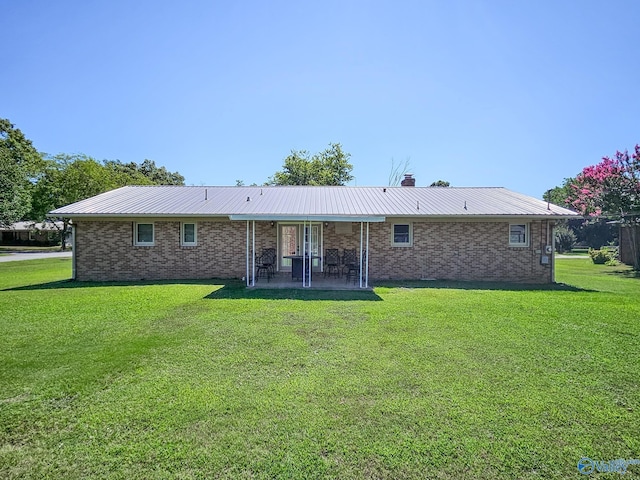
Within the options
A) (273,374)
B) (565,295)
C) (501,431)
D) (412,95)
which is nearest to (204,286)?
(273,374)

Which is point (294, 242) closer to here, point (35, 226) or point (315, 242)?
point (315, 242)

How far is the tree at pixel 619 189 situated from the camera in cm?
1862

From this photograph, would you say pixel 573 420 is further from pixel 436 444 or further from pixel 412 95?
pixel 412 95

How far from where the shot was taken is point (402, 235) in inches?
516

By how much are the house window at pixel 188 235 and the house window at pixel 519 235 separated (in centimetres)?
1185

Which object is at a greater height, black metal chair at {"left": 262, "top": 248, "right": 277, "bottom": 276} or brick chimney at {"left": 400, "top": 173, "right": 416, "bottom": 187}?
brick chimney at {"left": 400, "top": 173, "right": 416, "bottom": 187}

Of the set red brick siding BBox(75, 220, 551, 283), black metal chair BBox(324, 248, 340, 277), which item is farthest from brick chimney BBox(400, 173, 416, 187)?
black metal chair BBox(324, 248, 340, 277)

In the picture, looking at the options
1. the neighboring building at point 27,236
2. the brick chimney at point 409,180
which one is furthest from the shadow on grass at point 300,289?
the neighboring building at point 27,236

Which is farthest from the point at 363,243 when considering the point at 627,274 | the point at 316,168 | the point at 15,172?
the point at 15,172

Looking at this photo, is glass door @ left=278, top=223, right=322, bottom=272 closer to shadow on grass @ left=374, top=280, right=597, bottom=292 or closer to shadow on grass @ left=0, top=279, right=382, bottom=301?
shadow on grass @ left=0, top=279, right=382, bottom=301

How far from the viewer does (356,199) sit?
50.1 feet

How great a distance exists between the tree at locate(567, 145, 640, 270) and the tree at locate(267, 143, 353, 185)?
22479mm

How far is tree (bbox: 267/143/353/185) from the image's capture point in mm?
36688

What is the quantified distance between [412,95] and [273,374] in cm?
1713
